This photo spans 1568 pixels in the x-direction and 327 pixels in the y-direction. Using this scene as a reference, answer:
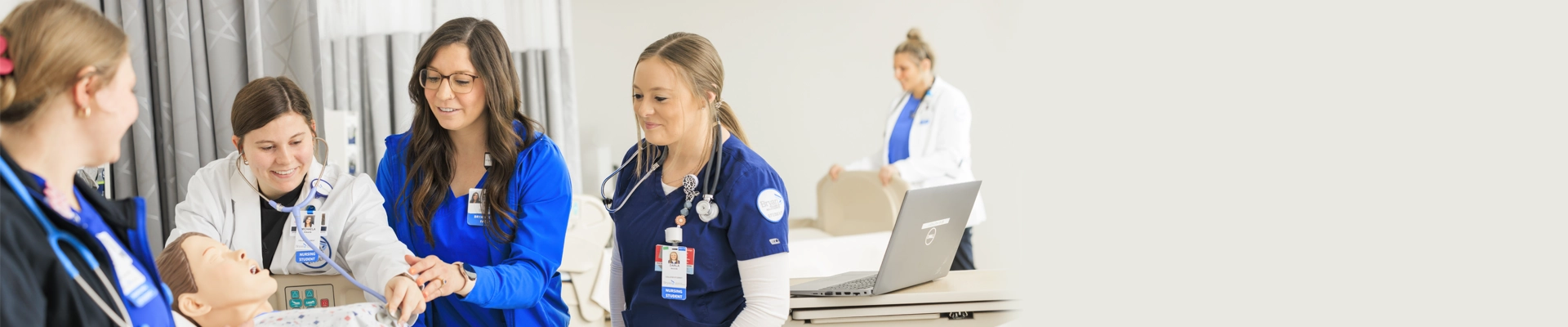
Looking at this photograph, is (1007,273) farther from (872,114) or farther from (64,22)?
(872,114)

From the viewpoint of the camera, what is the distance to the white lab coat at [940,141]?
437 centimetres

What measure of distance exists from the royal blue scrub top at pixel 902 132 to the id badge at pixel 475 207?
322 centimetres

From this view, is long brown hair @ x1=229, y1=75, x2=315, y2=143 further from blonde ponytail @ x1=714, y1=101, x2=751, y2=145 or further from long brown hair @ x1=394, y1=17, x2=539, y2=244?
blonde ponytail @ x1=714, y1=101, x2=751, y2=145

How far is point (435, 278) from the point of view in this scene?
1406mm

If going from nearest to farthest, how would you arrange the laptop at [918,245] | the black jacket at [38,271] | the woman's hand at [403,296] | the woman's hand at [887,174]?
the black jacket at [38,271], the woman's hand at [403,296], the laptop at [918,245], the woman's hand at [887,174]

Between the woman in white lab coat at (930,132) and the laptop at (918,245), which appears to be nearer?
the laptop at (918,245)

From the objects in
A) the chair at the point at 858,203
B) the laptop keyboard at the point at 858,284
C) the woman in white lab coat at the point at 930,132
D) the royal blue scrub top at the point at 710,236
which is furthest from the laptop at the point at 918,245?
the woman in white lab coat at the point at 930,132

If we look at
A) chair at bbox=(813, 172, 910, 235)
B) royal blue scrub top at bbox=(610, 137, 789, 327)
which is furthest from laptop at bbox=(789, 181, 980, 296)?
chair at bbox=(813, 172, 910, 235)

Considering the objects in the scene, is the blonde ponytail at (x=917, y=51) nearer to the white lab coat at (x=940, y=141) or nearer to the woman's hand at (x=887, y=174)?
the white lab coat at (x=940, y=141)

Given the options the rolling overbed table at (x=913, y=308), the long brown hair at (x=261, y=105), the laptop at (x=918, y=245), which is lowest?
the rolling overbed table at (x=913, y=308)

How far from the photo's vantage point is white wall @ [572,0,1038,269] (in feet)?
17.9

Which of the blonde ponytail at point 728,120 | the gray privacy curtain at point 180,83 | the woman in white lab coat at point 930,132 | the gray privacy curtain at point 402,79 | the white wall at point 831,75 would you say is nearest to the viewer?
the blonde ponytail at point 728,120

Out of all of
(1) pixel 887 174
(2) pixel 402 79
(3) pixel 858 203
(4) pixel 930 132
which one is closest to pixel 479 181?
(2) pixel 402 79

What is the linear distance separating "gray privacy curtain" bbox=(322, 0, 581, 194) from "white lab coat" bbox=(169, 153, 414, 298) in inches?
37.3
